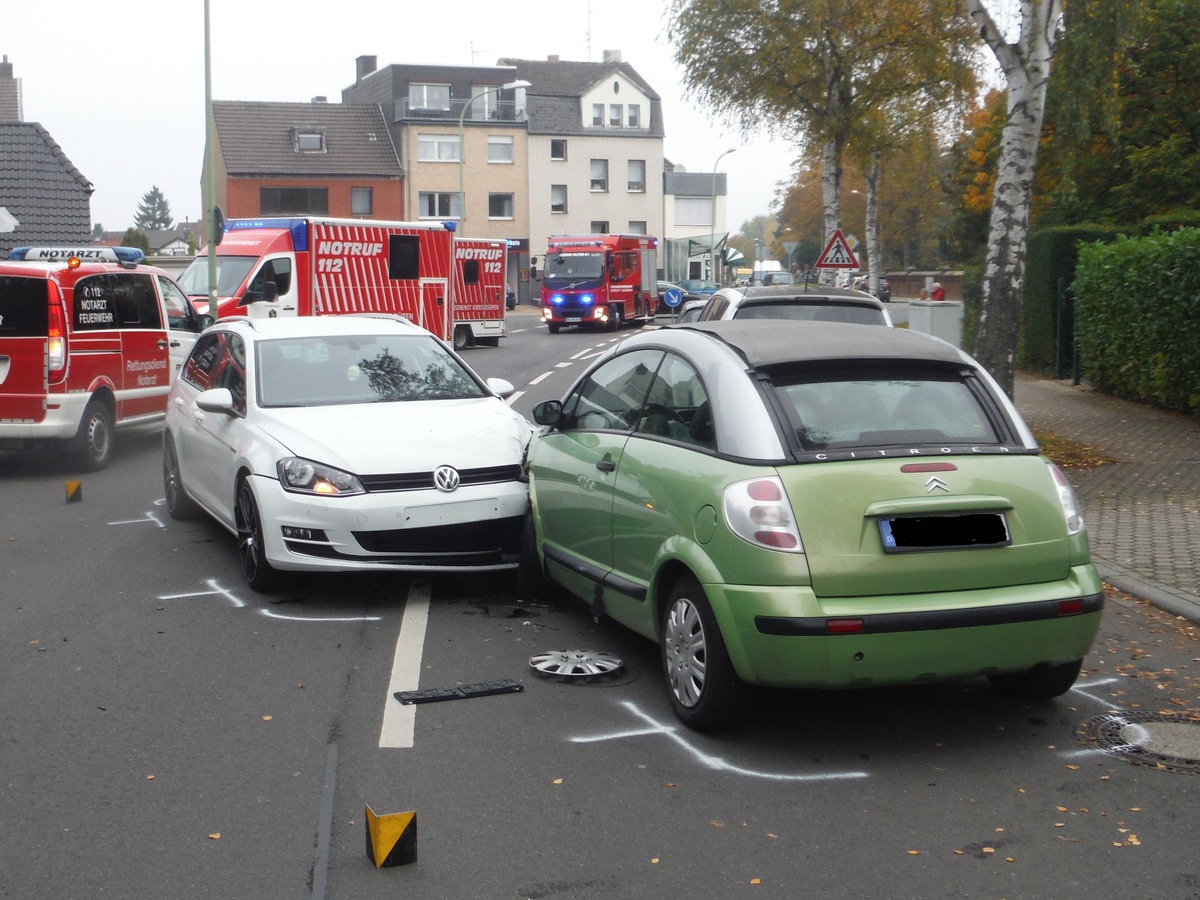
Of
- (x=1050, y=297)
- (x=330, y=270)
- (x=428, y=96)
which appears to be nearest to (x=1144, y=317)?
(x=1050, y=297)

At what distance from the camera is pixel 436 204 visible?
231ft

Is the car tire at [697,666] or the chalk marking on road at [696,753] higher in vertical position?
the car tire at [697,666]

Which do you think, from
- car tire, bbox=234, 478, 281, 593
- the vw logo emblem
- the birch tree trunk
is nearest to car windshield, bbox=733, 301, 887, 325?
the birch tree trunk

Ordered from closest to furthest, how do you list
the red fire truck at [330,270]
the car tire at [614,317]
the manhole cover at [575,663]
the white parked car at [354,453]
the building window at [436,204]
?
1. the manhole cover at [575,663]
2. the white parked car at [354,453]
3. the red fire truck at [330,270]
4. the car tire at [614,317]
5. the building window at [436,204]

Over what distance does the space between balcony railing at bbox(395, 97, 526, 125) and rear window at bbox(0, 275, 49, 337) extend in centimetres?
5696

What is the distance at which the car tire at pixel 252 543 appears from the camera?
7.84 metres

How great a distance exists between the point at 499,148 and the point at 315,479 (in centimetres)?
6646

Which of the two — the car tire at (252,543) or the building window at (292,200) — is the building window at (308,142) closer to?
the building window at (292,200)

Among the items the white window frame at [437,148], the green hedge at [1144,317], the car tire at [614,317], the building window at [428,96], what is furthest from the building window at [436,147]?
the green hedge at [1144,317]

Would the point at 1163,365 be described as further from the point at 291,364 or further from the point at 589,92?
the point at 589,92

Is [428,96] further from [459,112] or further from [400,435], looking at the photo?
[400,435]

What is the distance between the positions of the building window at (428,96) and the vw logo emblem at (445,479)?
6481cm

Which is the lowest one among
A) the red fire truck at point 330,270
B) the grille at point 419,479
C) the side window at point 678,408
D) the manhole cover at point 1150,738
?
the manhole cover at point 1150,738

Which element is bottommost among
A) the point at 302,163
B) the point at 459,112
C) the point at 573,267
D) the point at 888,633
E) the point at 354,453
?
the point at 888,633
